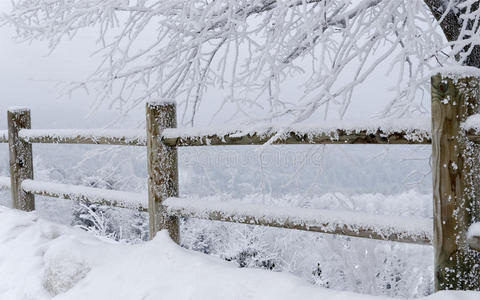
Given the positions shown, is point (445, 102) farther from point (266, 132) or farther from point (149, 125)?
point (149, 125)

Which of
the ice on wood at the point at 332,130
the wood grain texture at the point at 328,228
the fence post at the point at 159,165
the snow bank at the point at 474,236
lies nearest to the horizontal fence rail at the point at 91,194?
the fence post at the point at 159,165

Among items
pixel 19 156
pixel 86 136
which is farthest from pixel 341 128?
pixel 19 156

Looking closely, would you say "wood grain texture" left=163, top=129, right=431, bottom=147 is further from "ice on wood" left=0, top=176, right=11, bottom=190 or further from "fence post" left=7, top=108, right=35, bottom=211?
"ice on wood" left=0, top=176, right=11, bottom=190

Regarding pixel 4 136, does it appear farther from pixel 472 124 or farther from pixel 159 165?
pixel 472 124

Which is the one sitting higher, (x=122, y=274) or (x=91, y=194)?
(x=91, y=194)

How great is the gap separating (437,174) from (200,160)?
294cm

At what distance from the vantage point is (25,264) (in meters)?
4.07

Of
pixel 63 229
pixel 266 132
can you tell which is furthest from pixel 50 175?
pixel 266 132

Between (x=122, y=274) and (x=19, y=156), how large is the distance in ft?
9.62

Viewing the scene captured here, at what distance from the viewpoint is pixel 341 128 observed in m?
2.79

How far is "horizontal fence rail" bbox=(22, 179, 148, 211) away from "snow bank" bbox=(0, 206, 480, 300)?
1.12 ft

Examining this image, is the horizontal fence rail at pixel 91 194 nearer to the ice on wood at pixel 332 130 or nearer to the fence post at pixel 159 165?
the fence post at pixel 159 165

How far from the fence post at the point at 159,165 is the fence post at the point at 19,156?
101 inches

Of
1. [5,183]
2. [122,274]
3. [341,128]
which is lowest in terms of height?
[122,274]
